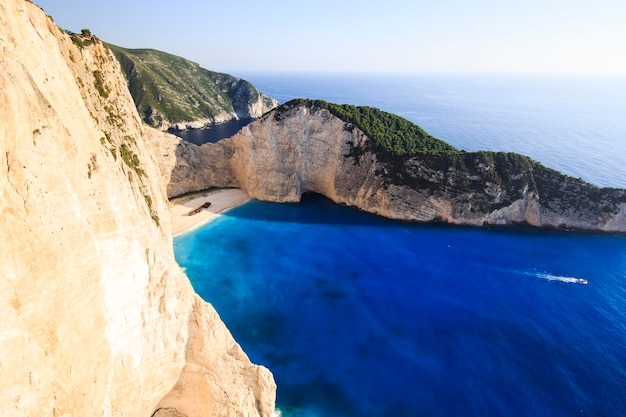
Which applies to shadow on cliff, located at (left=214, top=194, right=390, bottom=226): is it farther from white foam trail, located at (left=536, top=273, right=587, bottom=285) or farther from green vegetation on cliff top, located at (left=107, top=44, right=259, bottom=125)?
green vegetation on cliff top, located at (left=107, top=44, right=259, bottom=125)

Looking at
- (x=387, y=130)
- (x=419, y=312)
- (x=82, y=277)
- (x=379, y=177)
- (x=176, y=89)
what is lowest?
(x=419, y=312)

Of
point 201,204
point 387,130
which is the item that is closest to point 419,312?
point 387,130

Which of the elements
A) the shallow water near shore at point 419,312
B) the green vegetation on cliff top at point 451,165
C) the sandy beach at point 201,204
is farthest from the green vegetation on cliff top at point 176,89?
the shallow water near shore at point 419,312

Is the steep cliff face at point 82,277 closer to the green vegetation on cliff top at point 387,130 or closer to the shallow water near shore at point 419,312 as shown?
the shallow water near shore at point 419,312

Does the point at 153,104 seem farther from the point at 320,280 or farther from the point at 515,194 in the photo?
the point at 515,194

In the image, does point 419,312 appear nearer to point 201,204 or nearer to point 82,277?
point 82,277

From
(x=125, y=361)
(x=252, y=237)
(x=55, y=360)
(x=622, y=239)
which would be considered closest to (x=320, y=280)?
(x=252, y=237)

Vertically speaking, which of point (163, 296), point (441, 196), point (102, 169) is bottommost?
point (441, 196)
